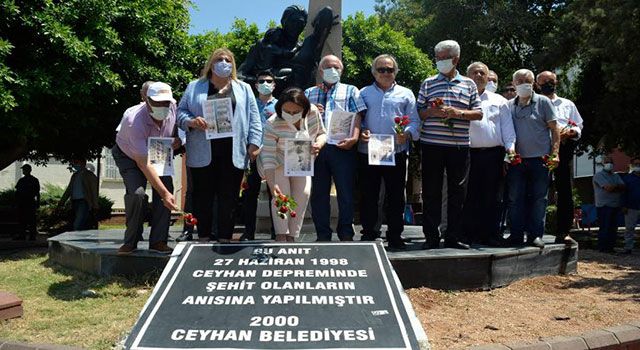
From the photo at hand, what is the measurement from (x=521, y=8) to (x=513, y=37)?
1191 millimetres

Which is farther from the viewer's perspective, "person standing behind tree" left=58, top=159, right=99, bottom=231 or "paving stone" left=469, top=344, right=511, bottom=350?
"person standing behind tree" left=58, top=159, right=99, bottom=231

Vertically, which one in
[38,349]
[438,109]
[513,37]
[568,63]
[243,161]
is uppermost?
[513,37]

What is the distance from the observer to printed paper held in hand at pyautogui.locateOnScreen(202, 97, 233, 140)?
5539 mm

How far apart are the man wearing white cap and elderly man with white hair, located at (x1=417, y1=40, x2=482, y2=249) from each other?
2486 millimetres

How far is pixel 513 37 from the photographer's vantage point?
25734mm

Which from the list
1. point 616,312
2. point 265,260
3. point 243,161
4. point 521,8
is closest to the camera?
point 265,260

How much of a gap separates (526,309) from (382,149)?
1.96 m

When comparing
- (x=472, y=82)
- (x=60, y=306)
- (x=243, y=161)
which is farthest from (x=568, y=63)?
(x=60, y=306)

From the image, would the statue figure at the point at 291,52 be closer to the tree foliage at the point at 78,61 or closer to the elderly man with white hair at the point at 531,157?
the tree foliage at the point at 78,61

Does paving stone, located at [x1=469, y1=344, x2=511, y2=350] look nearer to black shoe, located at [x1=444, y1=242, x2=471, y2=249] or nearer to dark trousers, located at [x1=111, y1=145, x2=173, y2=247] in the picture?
black shoe, located at [x1=444, y1=242, x2=471, y2=249]

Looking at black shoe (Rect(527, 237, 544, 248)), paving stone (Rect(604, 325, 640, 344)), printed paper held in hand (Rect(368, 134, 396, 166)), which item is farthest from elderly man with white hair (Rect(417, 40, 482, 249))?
paving stone (Rect(604, 325, 640, 344))

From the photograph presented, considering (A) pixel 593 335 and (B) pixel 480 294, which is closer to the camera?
(A) pixel 593 335

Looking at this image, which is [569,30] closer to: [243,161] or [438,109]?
[438,109]

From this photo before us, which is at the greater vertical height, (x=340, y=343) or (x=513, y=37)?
(x=513, y=37)
